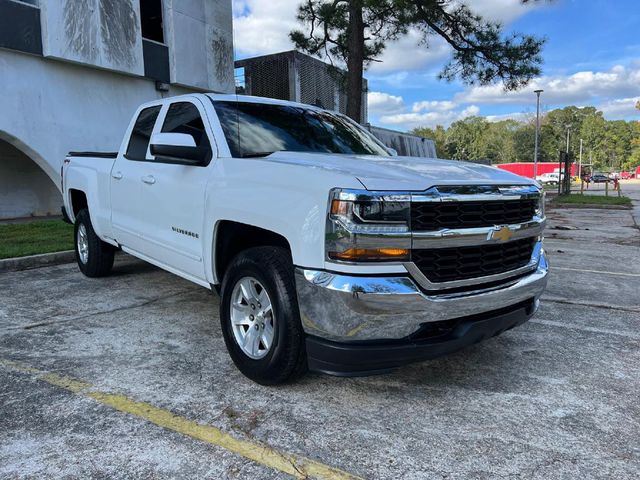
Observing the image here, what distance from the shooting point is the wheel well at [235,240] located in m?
3.27

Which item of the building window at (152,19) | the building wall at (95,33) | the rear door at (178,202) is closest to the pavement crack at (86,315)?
the rear door at (178,202)

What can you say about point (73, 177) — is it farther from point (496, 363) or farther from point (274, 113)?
point (496, 363)

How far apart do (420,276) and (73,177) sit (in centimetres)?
516

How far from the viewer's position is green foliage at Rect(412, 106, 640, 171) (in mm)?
116062

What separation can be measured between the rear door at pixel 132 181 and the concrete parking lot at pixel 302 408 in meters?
0.81

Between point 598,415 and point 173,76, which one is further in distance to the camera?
point 173,76

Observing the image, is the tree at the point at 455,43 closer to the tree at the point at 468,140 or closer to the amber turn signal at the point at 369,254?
the amber turn signal at the point at 369,254

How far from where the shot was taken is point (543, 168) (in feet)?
301

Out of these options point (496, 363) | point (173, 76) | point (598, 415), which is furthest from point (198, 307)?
point (173, 76)

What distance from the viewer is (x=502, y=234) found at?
3.08 meters

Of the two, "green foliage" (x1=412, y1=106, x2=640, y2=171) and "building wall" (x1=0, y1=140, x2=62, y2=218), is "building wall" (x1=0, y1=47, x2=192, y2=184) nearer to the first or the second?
"building wall" (x1=0, y1=140, x2=62, y2=218)

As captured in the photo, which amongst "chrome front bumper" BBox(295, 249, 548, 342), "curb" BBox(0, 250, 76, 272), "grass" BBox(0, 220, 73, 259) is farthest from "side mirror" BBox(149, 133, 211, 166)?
"grass" BBox(0, 220, 73, 259)

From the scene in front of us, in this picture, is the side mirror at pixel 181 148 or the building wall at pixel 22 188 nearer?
the side mirror at pixel 181 148

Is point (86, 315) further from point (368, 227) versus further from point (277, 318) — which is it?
point (368, 227)
